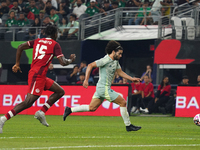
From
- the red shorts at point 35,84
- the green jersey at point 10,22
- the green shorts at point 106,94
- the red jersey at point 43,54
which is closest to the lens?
the red shorts at point 35,84

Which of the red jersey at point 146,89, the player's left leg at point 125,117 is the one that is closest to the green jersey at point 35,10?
the red jersey at point 146,89

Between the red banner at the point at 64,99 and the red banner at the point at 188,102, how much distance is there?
205 centimetres

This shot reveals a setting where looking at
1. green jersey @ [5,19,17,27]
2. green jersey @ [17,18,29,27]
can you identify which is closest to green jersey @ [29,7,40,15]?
green jersey @ [17,18,29,27]

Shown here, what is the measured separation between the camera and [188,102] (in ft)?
57.7

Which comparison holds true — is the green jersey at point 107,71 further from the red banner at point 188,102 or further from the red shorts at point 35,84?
the red banner at point 188,102

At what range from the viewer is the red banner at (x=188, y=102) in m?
17.5

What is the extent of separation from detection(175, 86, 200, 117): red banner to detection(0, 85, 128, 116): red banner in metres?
2.05

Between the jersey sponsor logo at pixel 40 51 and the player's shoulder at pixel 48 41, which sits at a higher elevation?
the player's shoulder at pixel 48 41

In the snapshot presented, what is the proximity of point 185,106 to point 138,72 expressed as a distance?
8366mm

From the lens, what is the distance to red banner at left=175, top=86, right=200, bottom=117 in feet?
57.3

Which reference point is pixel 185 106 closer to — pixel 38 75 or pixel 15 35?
pixel 38 75

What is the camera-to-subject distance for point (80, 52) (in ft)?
77.9

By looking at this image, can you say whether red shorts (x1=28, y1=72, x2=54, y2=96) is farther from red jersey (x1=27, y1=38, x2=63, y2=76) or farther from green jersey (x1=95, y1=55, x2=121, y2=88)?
green jersey (x1=95, y1=55, x2=121, y2=88)

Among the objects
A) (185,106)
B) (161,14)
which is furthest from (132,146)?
(161,14)
